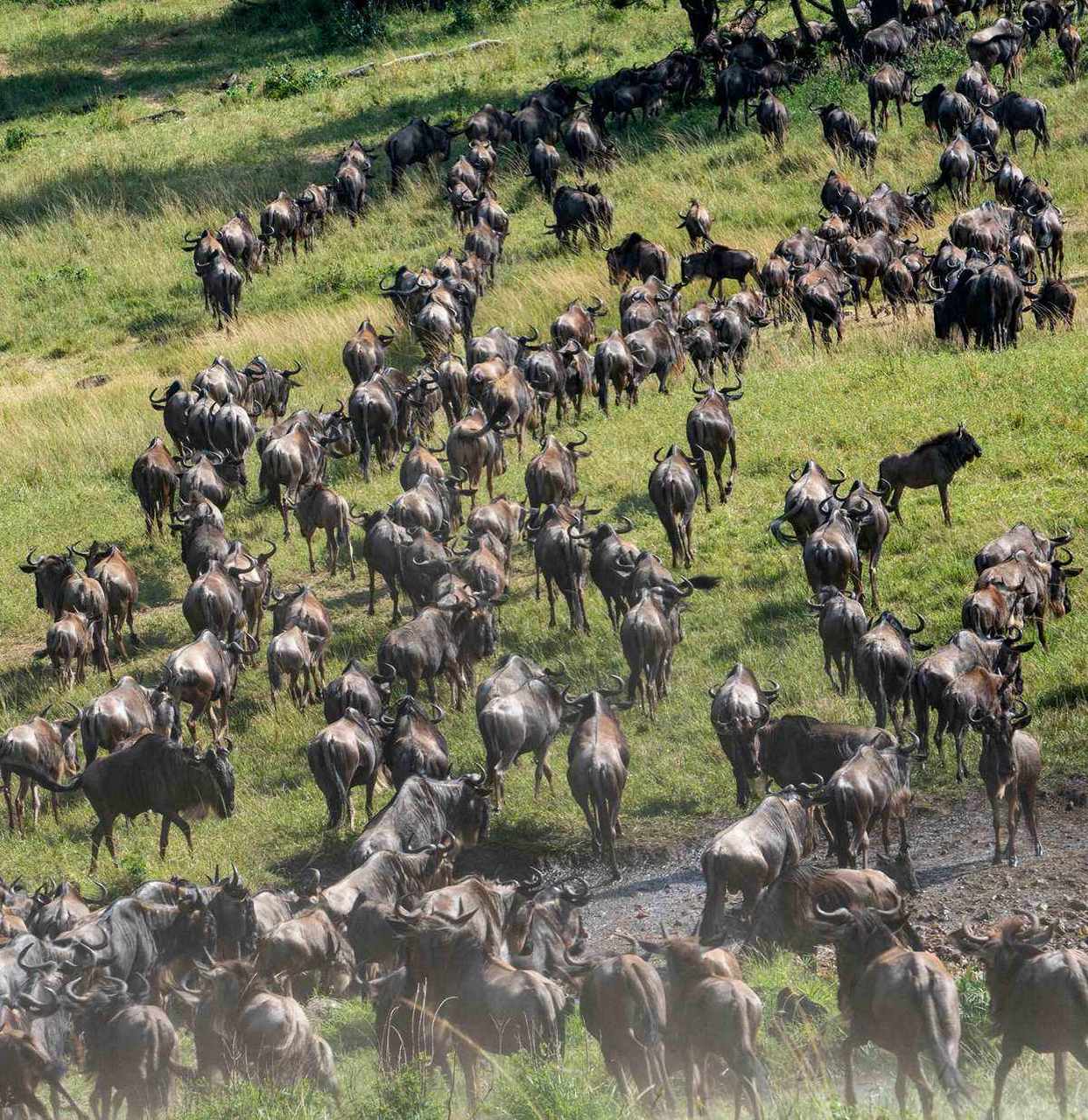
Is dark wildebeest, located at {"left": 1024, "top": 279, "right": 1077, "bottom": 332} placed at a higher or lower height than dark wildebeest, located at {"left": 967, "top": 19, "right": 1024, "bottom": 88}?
lower

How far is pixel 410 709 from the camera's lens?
40.5ft

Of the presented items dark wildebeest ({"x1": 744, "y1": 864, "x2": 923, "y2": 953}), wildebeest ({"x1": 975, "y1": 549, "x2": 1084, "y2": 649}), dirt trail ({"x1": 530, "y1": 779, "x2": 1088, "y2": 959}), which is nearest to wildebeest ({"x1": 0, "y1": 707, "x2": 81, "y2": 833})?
dirt trail ({"x1": 530, "y1": 779, "x2": 1088, "y2": 959})

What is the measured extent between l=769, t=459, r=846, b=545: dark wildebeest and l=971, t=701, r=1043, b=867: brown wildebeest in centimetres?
436

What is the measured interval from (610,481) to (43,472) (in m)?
7.78

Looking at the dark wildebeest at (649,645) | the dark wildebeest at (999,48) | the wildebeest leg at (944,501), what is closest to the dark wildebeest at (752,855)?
the dark wildebeest at (649,645)

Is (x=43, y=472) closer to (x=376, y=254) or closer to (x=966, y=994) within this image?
(x=376, y=254)

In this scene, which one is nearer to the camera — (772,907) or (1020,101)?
(772,907)

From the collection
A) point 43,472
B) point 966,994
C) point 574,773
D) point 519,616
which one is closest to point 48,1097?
point 574,773

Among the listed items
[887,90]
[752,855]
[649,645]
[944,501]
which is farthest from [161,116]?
[752,855]

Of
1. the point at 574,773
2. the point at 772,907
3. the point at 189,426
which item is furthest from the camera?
the point at 189,426

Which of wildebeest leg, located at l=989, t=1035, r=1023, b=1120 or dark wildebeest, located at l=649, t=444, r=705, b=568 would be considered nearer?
wildebeest leg, located at l=989, t=1035, r=1023, b=1120

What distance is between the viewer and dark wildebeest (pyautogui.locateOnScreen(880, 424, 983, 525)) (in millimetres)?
16031

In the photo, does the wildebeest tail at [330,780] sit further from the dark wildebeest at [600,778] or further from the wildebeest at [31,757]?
the wildebeest at [31,757]

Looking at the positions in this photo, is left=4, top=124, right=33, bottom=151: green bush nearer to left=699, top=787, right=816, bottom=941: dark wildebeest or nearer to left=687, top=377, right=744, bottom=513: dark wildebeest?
left=687, top=377, right=744, bottom=513: dark wildebeest
